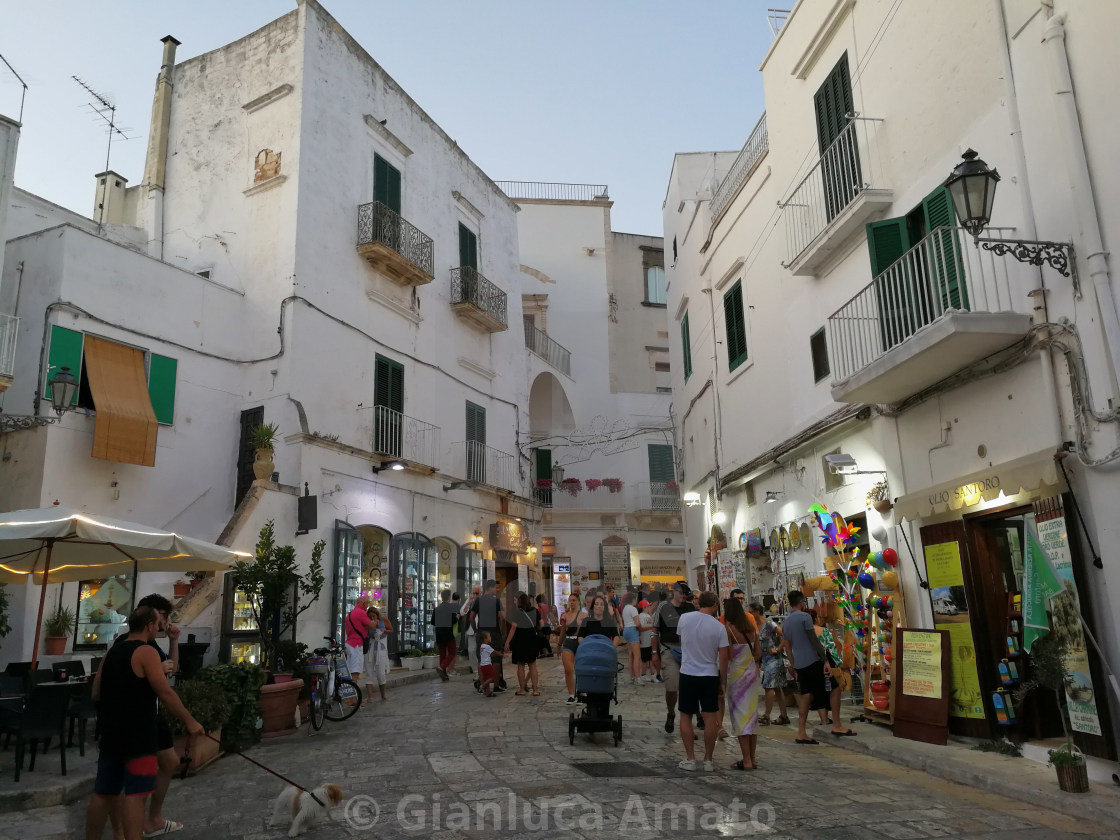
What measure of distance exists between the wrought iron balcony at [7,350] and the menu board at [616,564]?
1923 cm

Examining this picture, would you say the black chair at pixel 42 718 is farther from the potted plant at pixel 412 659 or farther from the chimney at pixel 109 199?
the chimney at pixel 109 199

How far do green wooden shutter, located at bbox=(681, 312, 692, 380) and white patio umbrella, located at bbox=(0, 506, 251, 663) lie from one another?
46.1 feet

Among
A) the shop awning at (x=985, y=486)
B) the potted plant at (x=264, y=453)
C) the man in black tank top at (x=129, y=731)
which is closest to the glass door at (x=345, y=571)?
the potted plant at (x=264, y=453)

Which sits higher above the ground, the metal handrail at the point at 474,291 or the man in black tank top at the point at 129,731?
the metal handrail at the point at 474,291

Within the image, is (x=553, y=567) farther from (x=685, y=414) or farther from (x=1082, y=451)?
(x=1082, y=451)

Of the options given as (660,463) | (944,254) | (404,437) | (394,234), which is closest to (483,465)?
(404,437)

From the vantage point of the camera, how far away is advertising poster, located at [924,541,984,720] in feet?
28.2

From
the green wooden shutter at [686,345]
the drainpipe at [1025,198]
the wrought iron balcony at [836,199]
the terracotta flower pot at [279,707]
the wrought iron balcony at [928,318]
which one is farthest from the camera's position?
the green wooden shutter at [686,345]

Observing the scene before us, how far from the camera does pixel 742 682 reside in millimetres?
8164

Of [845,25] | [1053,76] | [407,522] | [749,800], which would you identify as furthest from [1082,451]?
[407,522]

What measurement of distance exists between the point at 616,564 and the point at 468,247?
1192 cm

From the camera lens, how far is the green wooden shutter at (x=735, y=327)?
655 inches

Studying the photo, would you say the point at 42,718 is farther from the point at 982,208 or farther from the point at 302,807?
the point at 982,208

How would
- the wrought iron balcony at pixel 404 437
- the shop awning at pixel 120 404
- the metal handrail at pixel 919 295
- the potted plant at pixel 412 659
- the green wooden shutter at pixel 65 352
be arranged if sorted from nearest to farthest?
1. the metal handrail at pixel 919 295
2. the green wooden shutter at pixel 65 352
3. the shop awning at pixel 120 404
4. the potted plant at pixel 412 659
5. the wrought iron balcony at pixel 404 437
